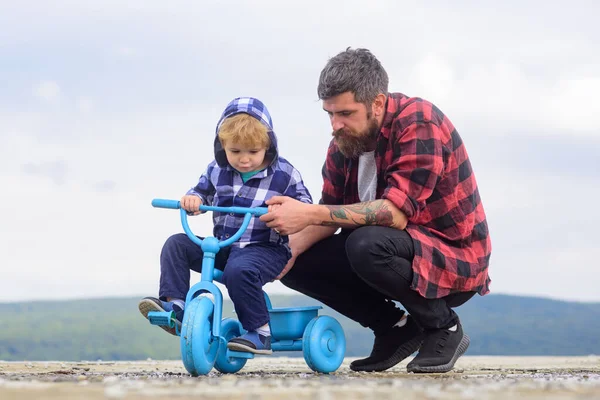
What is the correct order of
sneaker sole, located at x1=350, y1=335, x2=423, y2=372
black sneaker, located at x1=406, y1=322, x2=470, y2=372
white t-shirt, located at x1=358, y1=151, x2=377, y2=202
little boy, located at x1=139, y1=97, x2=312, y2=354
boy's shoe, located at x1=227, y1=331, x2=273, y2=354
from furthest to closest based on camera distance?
sneaker sole, located at x1=350, y1=335, x2=423, y2=372 → white t-shirt, located at x1=358, y1=151, x2=377, y2=202 → black sneaker, located at x1=406, y1=322, x2=470, y2=372 → little boy, located at x1=139, y1=97, x2=312, y2=354 → boy's shoe, located at x1=227, y1=331, x2=273, y2=354

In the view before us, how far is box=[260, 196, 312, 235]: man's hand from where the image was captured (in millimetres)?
4285

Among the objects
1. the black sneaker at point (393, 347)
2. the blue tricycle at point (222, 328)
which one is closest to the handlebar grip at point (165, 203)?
the blue tricycle at point (222, 328)

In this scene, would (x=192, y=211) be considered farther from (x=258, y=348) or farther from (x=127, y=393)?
(x=127, y=393)

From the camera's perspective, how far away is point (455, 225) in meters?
4.72

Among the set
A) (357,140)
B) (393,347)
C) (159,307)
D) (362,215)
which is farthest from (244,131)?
(393,347)

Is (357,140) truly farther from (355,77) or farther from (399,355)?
(399,355)

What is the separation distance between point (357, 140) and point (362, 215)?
1.65 feet

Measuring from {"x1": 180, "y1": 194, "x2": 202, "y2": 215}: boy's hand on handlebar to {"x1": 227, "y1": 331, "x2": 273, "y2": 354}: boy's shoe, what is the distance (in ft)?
2.50

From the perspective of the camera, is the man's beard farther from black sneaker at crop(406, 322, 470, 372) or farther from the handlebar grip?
black sneaker at crop(406, 322, 470, 372)

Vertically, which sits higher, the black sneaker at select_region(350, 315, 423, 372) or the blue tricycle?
the blue tricycle

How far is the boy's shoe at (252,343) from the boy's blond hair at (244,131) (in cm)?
107

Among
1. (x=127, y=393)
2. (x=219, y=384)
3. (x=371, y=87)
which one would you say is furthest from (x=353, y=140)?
(x=127, y=393)

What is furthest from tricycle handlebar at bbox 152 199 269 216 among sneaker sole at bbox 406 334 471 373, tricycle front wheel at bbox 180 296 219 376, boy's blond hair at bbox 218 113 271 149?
sneaker sole at bbox 406 334 471 373

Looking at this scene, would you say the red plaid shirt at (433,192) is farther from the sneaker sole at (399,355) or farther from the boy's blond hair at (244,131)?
the boy's blond hair at (244,131)
